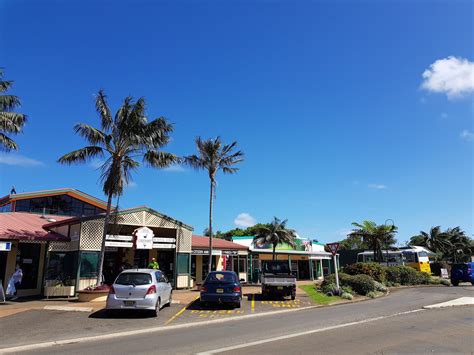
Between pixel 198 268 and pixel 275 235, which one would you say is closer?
pixel 198 268

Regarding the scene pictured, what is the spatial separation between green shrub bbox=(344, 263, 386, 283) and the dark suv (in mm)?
8539

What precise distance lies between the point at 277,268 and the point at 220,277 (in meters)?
5.44

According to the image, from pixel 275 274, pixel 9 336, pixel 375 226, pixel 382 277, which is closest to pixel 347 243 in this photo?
pixel 375 226

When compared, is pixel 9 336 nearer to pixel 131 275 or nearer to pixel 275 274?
pixel 131 275

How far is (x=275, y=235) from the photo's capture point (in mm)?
36969

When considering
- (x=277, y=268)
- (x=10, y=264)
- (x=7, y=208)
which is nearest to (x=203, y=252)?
(x=277, y=268)

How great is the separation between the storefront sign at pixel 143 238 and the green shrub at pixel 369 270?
1358 cm

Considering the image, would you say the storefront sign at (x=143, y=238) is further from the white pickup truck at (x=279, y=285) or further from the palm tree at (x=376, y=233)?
the palm tree at (x=376, y=233)

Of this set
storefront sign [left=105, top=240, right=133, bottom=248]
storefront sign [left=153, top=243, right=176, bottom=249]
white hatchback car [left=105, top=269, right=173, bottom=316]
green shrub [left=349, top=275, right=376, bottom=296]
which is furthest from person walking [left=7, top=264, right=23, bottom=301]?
green shrub [left=349, top=275, right=376, bottom=296]

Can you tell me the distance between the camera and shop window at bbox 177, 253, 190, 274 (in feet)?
84.6

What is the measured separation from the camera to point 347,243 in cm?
9281

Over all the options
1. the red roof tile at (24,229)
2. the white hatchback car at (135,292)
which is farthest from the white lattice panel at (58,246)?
the white hatchback car at (135,292)

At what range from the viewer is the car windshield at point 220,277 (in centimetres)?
1670

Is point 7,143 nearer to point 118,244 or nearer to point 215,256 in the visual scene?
point 118,244
